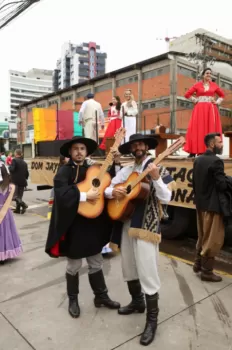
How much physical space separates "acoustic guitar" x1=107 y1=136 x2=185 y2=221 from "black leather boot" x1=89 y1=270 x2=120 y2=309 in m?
0.73

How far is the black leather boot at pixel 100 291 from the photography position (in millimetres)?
2934

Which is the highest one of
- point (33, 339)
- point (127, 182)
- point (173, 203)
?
point (127, 182)

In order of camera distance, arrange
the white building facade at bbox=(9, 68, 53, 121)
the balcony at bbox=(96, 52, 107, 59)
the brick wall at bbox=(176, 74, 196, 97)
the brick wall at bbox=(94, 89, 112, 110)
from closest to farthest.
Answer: the brick wall at bbox=(176, 74, 196, 97), the brick wall at bbox=(94, 89, 112, 110), the balcony at bbox=(96, 52, 107, 59), the white building facade at bbox=(9, 68, 53, 121)

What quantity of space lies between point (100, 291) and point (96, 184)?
45.1 inches

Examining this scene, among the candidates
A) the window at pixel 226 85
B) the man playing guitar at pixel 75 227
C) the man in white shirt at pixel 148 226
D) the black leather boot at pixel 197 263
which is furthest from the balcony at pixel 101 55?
the man in white shirt at pixel 148 226

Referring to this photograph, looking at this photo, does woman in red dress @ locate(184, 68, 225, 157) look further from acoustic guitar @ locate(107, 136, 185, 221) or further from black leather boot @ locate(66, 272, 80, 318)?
black leather boot @ locate(66, 272, 80, 318)

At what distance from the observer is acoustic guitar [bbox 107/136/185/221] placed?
2367 mm

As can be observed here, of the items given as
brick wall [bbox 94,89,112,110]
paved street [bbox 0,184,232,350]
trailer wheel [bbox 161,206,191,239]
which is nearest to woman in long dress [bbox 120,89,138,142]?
trailer wheel [bbox 161,206,191,239]

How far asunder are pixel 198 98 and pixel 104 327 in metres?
4.24

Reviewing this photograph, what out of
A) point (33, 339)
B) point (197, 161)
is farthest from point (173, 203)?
point (33, 339)

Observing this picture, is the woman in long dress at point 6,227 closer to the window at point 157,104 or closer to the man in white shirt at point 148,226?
the man in white shirt at point 148,226

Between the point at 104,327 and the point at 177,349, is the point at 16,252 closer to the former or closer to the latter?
the point at 104,327

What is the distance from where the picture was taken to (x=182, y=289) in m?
3.42

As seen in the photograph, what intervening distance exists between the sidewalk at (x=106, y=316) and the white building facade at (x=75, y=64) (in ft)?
371
